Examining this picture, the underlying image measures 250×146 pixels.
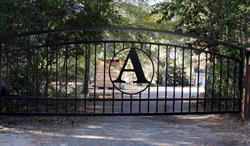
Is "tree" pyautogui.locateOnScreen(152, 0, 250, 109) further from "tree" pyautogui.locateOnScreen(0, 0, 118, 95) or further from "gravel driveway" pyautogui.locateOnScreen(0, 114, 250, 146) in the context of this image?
"tree" pyautogui.locateOnScreen(0, 0, 118, 95)

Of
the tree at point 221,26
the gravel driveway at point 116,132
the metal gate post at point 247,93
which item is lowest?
the gravel driveway at point 116,132

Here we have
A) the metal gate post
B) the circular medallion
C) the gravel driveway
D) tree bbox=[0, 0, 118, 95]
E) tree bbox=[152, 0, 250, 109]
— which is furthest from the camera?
tree bbox=[152, 0, 250, 109]

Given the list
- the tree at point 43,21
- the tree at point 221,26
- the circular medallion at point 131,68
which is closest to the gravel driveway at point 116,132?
the circular medallion at point 131,68

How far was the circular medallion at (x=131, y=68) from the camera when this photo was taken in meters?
5.27

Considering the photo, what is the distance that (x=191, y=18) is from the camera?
7949 mm

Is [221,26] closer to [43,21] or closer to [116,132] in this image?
[116,132]

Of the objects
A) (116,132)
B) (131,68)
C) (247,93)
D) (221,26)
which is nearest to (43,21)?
(116,132)

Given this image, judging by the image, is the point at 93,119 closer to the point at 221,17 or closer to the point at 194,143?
the point at 194,143

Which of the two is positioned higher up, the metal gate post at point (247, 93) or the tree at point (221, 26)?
the tree at point (221, 26)

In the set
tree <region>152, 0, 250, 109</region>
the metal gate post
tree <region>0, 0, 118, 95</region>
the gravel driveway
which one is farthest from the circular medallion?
the metal gate post

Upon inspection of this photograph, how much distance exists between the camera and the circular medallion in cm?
527

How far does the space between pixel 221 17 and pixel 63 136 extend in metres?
5.31

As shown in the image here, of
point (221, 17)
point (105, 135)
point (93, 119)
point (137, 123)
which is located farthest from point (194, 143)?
point (221, 17)

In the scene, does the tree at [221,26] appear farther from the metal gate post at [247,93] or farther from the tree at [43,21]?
the tree at [43,21]
